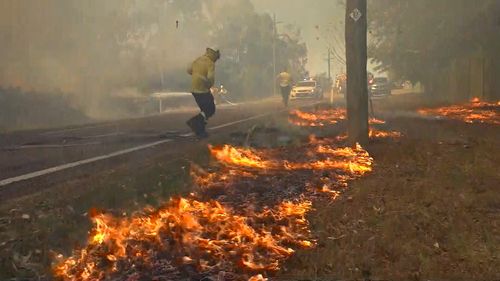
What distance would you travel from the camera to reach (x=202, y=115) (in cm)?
1076

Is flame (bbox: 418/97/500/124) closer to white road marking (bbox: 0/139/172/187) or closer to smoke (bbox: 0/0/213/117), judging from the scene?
white road marking (bbox: 0/139/172/187)

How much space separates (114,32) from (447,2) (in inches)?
815

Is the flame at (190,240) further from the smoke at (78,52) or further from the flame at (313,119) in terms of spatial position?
the smoke at (78,52)

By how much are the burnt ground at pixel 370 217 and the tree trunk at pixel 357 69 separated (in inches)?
51.1

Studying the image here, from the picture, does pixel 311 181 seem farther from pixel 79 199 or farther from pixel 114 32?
pixel 114 32

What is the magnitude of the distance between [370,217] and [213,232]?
138 centimetres

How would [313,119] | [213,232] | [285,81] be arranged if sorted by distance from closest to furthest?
[213,232] < [313,119] < [285,81]

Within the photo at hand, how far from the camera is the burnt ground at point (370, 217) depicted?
323 cm

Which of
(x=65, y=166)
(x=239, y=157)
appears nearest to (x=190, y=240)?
(x=239, y=157)

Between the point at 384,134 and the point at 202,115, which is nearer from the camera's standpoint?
the point at 384,134

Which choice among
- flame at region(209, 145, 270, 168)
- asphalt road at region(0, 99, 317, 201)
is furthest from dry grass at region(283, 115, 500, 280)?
asphalt road at region(0, 99, 317, 201)

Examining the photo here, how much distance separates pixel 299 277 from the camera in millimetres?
3094

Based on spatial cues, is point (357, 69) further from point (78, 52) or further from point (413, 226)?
point (78, 52)

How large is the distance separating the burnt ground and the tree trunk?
130 centimetres
